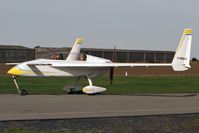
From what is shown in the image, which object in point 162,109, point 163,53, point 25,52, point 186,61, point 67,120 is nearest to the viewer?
point 67,120

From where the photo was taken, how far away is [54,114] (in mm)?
14930

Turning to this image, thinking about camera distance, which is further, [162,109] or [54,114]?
[162,109]

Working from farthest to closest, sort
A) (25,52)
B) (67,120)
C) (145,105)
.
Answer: (25,52) < (145,105) < (67,120)

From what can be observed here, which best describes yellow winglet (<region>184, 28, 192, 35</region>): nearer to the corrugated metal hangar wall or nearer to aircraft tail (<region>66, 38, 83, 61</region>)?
aircraft tail (<region>66, 38, 83, 61</region>)

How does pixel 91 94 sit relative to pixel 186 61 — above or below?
below

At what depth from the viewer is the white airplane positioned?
80.2 feet

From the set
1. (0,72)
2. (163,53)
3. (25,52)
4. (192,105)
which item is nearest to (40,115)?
(192,105)

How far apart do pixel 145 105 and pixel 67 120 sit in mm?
6062


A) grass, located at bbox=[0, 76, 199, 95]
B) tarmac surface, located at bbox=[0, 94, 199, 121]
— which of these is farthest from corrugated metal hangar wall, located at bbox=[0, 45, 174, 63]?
tarmac surface, located at bbox=[0, 94, 199, 121]

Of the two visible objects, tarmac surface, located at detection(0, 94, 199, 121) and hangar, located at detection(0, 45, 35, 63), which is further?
hangar, located at detection(0, 45, 35, 63)

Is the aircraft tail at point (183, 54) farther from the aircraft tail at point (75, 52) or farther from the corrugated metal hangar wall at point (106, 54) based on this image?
the corrugated metal hangar wall at point (106, 54)

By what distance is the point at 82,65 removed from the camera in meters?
25.2

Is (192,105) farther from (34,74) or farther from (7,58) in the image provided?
(7,58)

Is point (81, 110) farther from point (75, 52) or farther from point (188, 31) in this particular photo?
point (75, 52)
